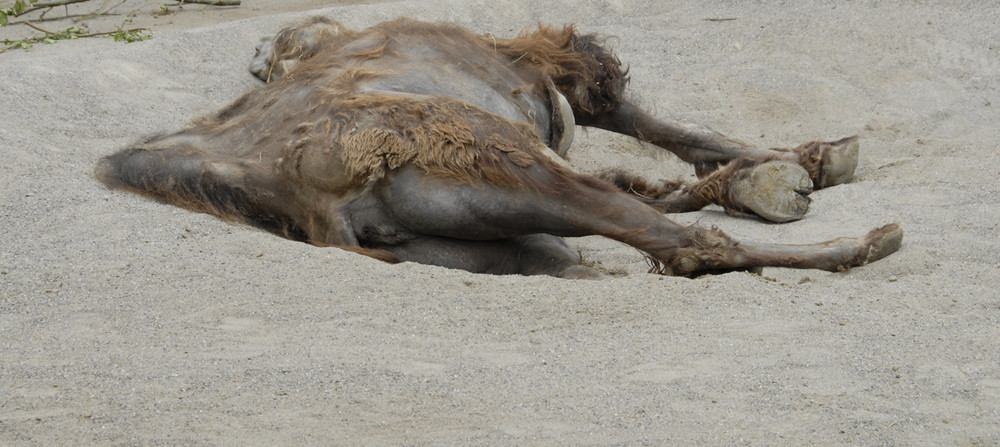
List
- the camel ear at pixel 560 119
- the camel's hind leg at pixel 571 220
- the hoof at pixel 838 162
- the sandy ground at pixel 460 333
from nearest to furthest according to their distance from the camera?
the sandy ground at pixel 460 333
the camel's hind leg at pixel 571 220
the camel ear at pixel 560 119
the hoof at pixel 838 162

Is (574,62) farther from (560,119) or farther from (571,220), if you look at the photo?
(571,220)

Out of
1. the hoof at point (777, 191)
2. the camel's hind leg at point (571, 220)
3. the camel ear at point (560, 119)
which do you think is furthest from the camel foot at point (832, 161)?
the camel's hind leg at point (571, 220)

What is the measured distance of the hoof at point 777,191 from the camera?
491 cm

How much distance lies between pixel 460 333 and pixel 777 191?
88.4 inches

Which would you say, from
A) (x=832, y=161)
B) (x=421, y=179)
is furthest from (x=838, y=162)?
(x=421, y=179)

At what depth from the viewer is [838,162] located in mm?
5484

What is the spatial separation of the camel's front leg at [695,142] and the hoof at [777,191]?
621 mm

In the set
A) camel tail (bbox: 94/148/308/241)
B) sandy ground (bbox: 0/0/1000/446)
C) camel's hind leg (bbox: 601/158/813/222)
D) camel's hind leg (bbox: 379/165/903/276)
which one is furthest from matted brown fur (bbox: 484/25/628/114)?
camel tail (bbox: 94/148/308/241)

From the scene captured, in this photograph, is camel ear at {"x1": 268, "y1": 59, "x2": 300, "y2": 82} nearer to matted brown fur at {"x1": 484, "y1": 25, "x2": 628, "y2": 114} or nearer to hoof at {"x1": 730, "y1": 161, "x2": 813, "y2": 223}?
matted brown fur at {"x1": 484, "y1": 25, "x2": 628, "y2": 114}

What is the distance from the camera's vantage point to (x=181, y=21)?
8586mm

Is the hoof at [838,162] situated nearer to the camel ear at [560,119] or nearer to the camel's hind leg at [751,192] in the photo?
the camel's hind leg at [751,192]

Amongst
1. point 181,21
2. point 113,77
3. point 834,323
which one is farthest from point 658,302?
point 181,21

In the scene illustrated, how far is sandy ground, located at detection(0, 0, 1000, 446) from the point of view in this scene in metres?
2.64

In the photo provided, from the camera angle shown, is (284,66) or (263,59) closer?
(284,66)
